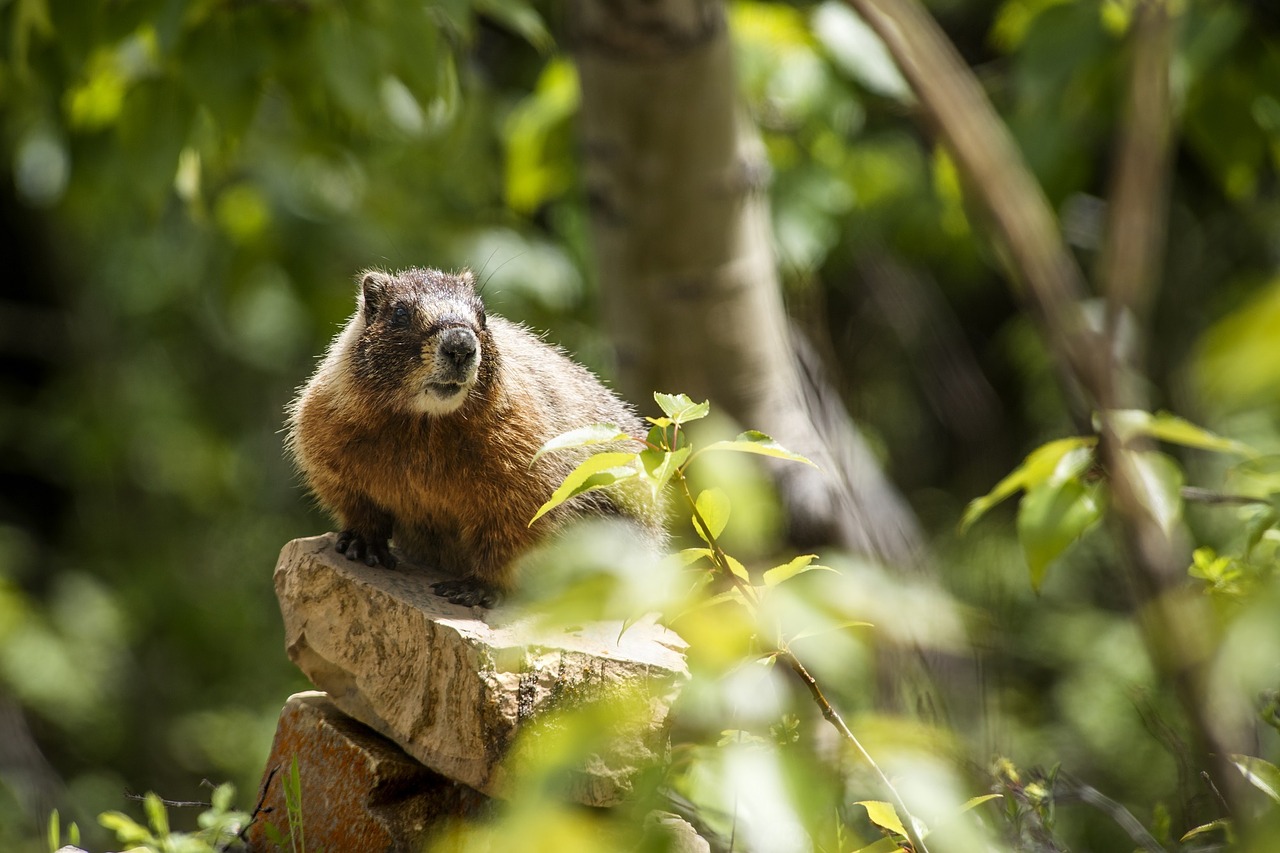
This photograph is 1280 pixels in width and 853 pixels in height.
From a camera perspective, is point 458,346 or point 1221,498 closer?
point 1221,498

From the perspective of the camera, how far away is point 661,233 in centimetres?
404

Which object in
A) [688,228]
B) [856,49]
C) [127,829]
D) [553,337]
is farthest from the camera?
[553,337]

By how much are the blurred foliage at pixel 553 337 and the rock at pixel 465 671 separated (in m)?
0.17

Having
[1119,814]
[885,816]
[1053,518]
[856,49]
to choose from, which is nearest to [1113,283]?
[885,816]

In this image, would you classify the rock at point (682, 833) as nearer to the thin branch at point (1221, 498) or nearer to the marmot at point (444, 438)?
the marmot at point (444, 438)

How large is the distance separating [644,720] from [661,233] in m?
1.99

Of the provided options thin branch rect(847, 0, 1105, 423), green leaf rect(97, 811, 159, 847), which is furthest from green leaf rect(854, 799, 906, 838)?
green leaf rect(97, 811, 159, 847)

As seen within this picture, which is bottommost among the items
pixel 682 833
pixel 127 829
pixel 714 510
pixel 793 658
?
pixel 682 833

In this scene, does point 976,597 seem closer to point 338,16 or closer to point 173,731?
point 338,16

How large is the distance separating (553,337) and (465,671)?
154 inches

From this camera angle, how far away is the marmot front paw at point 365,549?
2.99 meters

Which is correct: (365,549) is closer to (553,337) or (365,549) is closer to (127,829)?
(127,829)

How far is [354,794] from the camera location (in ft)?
8.73

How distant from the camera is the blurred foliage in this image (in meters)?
2.06
